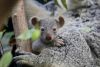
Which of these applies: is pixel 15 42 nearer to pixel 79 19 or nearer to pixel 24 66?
pixel 24 66

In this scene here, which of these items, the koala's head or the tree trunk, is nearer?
the tree trunk

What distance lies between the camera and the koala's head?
6.81ft

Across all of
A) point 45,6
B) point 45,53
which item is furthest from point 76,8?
point 45,53

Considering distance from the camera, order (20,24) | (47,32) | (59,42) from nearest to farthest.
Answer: (20,24), (59,42), (47,32)

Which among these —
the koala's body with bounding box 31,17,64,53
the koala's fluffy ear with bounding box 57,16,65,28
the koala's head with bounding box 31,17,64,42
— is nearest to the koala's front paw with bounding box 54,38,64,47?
the koala's body with bounding box 31,17,64,53

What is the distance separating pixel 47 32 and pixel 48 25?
0.13 meters

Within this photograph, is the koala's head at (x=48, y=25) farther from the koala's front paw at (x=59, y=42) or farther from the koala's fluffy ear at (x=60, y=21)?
the koala's front paw at (x=59, y=42)

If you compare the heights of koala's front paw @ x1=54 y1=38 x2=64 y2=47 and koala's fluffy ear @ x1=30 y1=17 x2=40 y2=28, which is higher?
koala's fluffy ear @ x1=30 y1=17 x2=40 y2=28

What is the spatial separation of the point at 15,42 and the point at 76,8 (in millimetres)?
1690

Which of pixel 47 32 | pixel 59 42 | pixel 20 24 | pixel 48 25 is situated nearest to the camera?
pixel 20 24

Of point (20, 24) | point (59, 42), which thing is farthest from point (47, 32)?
point (20, 24)

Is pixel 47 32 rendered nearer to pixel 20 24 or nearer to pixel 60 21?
pixel 60 21

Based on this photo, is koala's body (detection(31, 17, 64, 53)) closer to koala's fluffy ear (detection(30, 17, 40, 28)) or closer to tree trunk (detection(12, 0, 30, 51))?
koala's fluffy ear (detection(30, 17, 40, 28))

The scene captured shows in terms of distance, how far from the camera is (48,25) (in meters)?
2.20
